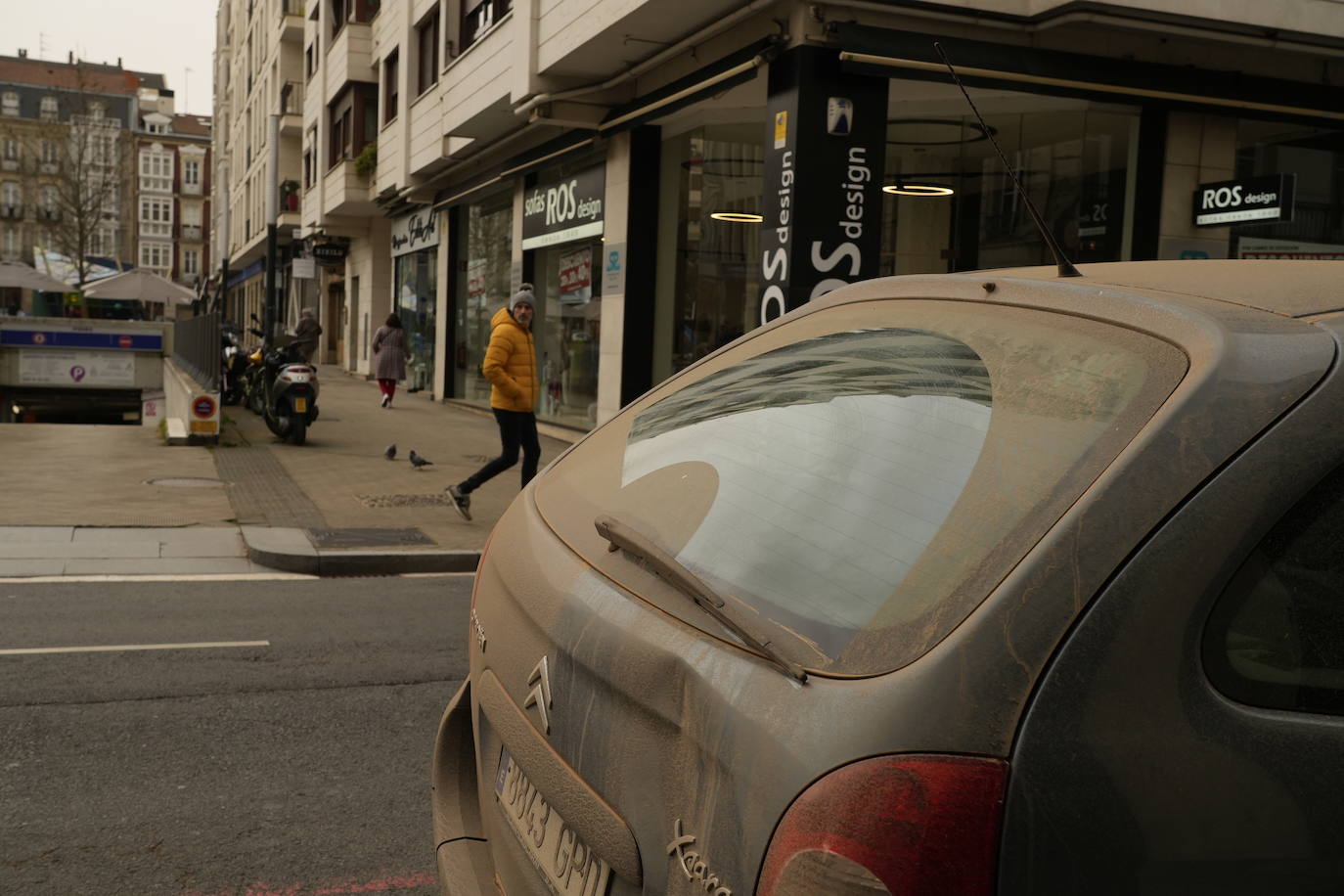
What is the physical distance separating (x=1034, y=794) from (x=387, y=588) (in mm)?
6981

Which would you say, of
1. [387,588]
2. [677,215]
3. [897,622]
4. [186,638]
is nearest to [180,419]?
[677,215]

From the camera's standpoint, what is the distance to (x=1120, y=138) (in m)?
13.8

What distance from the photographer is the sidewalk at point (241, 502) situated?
859cm

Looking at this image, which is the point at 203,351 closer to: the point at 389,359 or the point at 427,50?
the point at 389,359

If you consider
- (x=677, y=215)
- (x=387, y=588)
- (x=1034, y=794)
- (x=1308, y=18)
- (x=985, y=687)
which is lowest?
(x=387, y=588)

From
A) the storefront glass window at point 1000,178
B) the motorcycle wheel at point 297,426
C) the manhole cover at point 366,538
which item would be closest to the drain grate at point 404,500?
the manhole cover at point 366,538

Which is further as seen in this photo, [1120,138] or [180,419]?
[180,419]

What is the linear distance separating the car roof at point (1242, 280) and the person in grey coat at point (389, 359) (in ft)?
70.0

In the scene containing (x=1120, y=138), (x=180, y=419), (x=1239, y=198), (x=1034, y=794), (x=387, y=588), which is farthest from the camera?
(x=180, y=419)

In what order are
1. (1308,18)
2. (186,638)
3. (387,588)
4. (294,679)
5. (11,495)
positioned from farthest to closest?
(1308,18) < (11,495) < (387,588) < (186,638) < (294,679)

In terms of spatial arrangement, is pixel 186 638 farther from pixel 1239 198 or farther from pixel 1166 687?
pixel 1239 198

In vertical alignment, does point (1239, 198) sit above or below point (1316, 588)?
above

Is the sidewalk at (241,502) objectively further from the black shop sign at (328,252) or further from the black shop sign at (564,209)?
the black shop sign at (328,252)

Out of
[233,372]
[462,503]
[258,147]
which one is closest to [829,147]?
[462,503]
